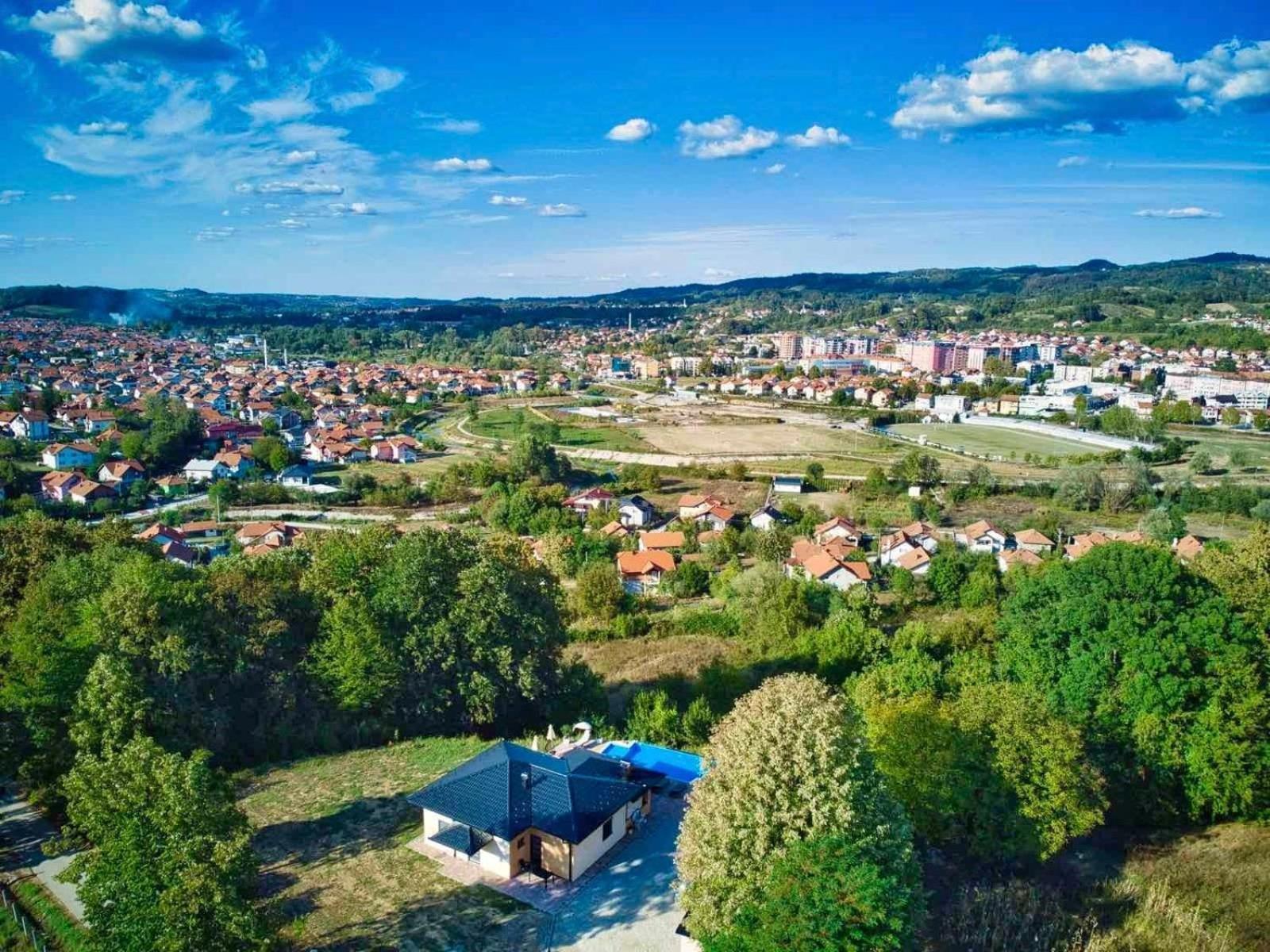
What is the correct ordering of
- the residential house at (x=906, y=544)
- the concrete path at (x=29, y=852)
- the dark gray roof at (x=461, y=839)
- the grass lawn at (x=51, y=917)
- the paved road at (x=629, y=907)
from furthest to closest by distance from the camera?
the residential house at (x=906, y=544) < the dark gray roof at (x=461, y=839) < the concrete path at (x=29, y=852) < the paved road at (x=629, y=907) < the grass lawn at (x=51, y=917)

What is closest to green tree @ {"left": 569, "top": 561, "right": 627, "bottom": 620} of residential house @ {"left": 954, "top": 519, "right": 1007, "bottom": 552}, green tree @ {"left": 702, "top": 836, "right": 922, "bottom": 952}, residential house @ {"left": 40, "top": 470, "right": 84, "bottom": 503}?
residential house @ {"left": 954, "top": 519, "right": 1007, "bottom": 552}

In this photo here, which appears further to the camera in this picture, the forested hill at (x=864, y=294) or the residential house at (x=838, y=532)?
the forested hill at (x=864, y=294)

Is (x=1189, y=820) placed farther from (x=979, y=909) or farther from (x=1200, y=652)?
(x=979, y=909)

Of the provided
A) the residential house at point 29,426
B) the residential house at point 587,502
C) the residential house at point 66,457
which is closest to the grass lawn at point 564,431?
the residential house at point 587,502

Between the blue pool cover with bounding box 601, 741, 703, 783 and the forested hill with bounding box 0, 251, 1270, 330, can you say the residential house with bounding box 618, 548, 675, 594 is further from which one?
the forested hill with bounding box 0, 251, 1270, 330

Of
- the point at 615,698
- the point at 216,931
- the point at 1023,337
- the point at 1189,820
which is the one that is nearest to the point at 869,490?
the point at 615,698

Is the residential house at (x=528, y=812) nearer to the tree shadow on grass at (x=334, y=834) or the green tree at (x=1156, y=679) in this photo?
the tree shadow on grass at (x=334, y=834)

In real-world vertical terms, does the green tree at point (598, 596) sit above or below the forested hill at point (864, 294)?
below
